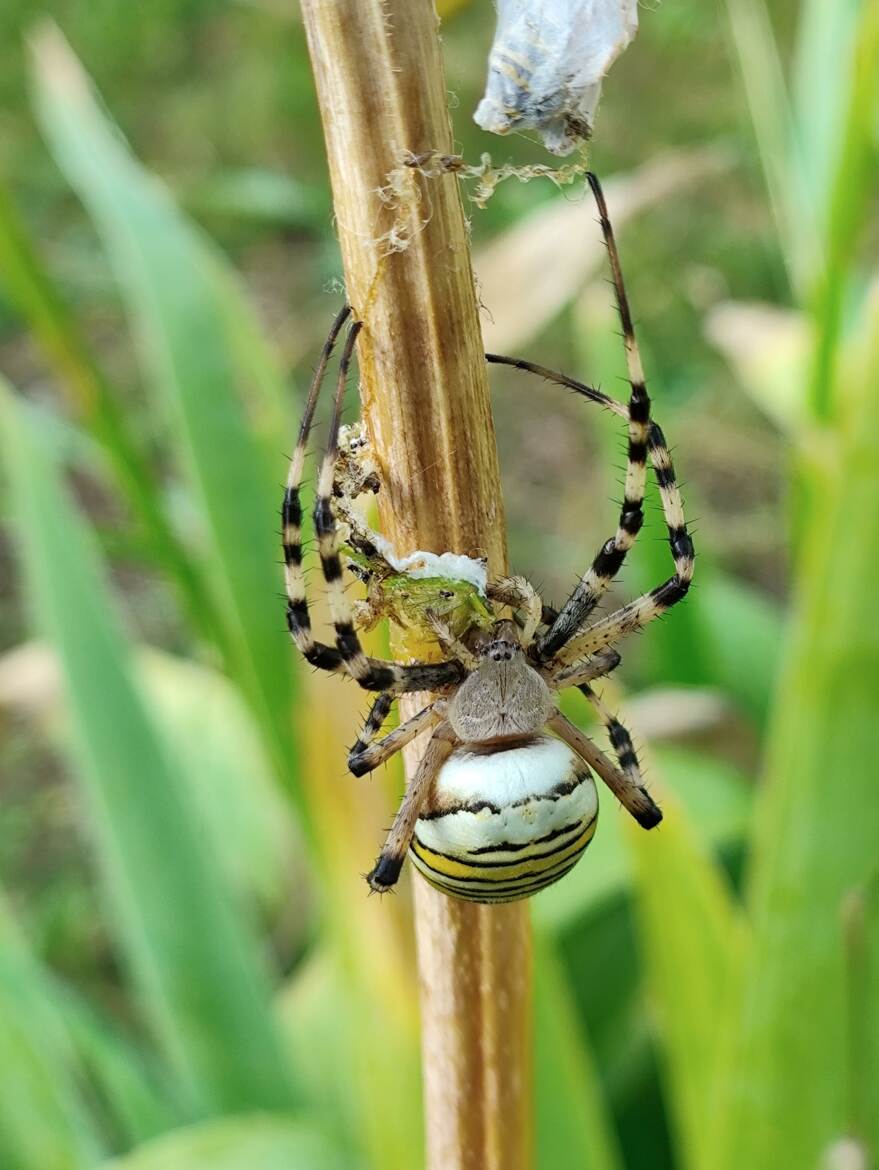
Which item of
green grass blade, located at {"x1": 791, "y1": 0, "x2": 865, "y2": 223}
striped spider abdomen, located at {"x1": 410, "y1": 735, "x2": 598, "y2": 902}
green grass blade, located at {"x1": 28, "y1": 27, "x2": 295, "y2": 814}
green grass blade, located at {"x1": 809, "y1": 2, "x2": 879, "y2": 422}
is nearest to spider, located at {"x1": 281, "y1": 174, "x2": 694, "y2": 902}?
striped spider abdomen, located at {"x1": 410, "y1": 735, "x2": 598, "y2": 902}

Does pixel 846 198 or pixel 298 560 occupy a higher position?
pixel 846 198

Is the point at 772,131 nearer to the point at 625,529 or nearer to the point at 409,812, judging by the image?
the point at 625,529

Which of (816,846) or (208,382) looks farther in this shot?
(208,382)

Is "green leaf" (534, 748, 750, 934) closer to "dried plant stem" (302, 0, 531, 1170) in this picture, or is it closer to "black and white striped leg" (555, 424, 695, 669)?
"black and white striped leg" (555, 424, 695, 669)

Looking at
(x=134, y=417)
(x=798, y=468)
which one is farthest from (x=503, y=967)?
(x=134, y=417)

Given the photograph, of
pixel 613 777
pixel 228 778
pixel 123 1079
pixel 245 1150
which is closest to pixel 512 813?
pixel 613 777

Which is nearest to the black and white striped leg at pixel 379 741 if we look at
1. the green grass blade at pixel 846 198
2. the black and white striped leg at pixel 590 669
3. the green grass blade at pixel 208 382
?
the black and white striped leg at pixel 590 669

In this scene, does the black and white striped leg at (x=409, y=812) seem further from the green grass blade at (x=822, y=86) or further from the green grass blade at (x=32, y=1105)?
the green grass blade at (x=822, y=86)

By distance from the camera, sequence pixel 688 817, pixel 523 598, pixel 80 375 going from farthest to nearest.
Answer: pixel 688 817 → pixel 80 375 → pixel 523 598
